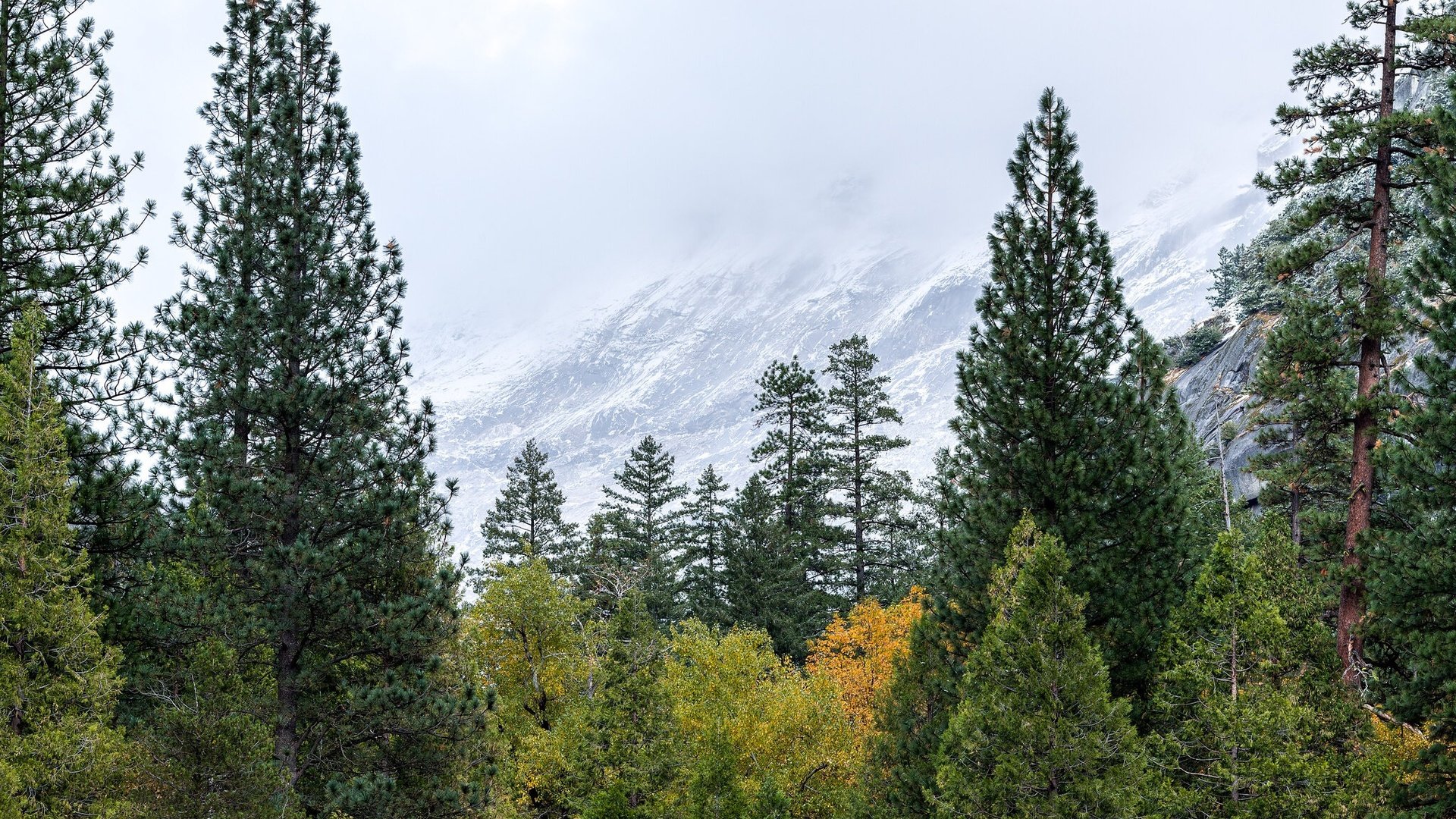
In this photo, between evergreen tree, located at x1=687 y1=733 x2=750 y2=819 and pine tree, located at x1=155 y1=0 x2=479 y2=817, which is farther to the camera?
evergreen tree, located at x1=687 y1=733 x2=750 y2=819

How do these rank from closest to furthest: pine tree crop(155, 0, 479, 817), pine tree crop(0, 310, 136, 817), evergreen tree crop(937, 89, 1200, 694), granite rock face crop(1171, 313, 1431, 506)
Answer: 1. pine tree crop(0, 310, 136, 817)
2. pine tree crop(155, 0, 479, 817)
3. evergreen tree crop(937, 89, 1200, 694)
4. granite rock face crop(1171, 313, 1431, 506)

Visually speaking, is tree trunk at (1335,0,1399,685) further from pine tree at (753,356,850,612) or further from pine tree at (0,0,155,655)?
pine tree at (753,356,850,612)

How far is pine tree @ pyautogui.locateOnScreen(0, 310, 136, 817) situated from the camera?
10.1 metres

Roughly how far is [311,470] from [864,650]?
23.0 metres

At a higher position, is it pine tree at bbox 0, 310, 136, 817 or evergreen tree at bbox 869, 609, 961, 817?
pine tree at bbox 0, 310, 136, 817

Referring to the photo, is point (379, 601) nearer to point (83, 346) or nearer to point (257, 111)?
point (83, 346)

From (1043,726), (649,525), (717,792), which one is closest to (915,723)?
(1043,726)

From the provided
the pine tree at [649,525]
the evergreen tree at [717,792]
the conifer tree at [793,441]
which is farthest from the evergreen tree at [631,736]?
the conifer tree at [793,441]

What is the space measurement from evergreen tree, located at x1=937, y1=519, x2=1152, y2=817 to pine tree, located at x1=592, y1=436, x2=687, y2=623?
29825 millimetres

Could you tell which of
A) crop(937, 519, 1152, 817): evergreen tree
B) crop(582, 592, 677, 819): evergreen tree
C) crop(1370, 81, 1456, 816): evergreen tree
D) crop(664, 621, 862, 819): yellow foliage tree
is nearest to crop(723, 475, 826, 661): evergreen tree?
crop(664, 621, 862, 819): yellow foliage tree

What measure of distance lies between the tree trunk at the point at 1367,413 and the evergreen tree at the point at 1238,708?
5.20 feet

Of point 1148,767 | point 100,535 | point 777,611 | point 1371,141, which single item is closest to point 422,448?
point 100,535

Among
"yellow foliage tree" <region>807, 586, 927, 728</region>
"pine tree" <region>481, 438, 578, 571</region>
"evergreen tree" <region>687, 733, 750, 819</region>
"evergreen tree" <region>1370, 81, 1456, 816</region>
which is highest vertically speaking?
"pine tree" <region>481, 438, 578, 571</region>

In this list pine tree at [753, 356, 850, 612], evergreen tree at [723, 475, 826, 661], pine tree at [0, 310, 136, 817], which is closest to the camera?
pine tree at [0, 310, 136, 817]
